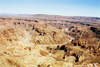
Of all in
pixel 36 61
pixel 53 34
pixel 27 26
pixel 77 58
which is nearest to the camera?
pixel 36 61

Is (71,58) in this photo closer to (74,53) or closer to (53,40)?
(74,53)

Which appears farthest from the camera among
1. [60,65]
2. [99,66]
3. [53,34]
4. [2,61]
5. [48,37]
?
[53,34]

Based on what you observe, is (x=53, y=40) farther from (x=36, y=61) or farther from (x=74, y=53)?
(x=36, y=61)

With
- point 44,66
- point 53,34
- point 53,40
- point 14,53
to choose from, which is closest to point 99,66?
point 44,66

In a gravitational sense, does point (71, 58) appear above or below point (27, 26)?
below

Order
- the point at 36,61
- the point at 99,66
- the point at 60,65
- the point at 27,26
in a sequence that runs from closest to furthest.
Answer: the point at 60,65 < the point at 99,66 < the point at 36,61 < the point at 27,26

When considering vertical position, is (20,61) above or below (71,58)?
above

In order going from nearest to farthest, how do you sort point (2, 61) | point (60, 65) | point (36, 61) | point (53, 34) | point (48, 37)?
point (2, 61) → point (60, 65) → point (36, 61) → point (48, 37) → point (53, 34)

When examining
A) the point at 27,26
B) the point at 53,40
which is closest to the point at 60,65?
the point at 53,40

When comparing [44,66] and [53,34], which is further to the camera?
[53,34]
